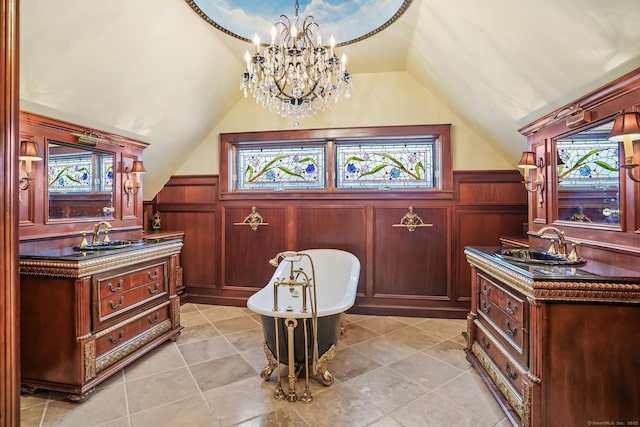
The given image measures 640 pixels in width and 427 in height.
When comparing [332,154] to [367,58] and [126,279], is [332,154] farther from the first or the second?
[126,279]

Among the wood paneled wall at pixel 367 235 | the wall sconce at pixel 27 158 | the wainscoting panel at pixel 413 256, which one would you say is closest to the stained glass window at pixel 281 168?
the wood paneled wall at pixel 367 235

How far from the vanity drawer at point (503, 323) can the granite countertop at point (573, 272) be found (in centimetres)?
32

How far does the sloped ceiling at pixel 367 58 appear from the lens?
1.69 metres

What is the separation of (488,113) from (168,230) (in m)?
3.97

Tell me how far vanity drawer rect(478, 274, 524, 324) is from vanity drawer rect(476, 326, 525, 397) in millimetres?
248

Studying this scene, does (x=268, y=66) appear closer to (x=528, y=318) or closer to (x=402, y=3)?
(x=402, y=3)

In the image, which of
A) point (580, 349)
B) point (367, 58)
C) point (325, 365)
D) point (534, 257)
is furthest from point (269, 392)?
point (367, 58)

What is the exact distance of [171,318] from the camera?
9.45 ft

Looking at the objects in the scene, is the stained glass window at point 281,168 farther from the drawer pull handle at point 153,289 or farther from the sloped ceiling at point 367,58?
the drawer pull handle at point 153,289

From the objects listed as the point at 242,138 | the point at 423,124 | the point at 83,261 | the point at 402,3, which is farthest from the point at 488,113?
the point at 83,261

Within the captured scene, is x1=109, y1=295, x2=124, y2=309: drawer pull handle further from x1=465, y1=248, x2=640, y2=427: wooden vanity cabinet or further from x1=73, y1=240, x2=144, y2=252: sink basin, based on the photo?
x1=465, y1=248, x2=640, y2=427: wooden vanity cabinet

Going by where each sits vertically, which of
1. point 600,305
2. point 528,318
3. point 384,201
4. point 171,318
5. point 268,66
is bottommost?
point 171,318

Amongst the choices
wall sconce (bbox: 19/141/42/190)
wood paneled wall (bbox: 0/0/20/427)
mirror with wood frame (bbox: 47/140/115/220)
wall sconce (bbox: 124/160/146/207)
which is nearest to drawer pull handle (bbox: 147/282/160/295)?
mirror with wood frame (bbox: 47/140/115/220)

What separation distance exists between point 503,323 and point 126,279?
107 inches
